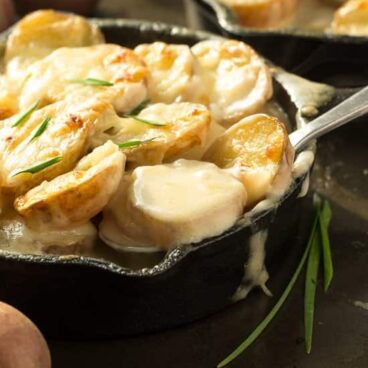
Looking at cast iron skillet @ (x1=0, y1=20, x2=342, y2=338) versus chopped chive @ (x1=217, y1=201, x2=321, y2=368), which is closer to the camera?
cast iron skillet @ (x1=0, y1=20, x2=342, y2=338)

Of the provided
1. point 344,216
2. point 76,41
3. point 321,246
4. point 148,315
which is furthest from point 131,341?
point 76,41

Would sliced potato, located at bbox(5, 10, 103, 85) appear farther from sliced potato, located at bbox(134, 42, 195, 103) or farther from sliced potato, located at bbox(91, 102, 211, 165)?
sliced potato, located at bbox(91, 102, 211, 165)


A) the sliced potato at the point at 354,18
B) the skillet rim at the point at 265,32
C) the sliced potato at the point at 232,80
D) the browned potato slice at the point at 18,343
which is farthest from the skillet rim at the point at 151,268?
the sliced potato at the point at 354,18

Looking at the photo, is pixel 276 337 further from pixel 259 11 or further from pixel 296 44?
pixel 259 11

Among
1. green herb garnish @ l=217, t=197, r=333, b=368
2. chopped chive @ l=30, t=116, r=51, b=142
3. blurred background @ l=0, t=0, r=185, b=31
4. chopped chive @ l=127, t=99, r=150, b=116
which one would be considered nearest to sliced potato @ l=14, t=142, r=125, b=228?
chopped chive @ l=30, t=116, r=51, b=142

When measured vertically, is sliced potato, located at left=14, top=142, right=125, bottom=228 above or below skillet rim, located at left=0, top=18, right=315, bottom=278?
above
